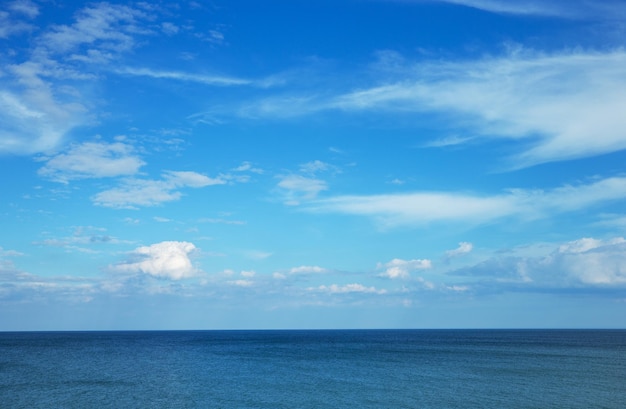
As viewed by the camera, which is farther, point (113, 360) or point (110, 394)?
point (113, 360)

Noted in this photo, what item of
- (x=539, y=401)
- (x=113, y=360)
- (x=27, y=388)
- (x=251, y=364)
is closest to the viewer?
(x=539, y=401)

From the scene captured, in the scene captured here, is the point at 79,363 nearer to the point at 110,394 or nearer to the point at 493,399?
the point at 110,394

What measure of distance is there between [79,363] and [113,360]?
890 centimetres

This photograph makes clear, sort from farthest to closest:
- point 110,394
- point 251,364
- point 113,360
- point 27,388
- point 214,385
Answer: point 113,360 → point 251,364 → point 214,385 → point 27,388 → point 110,394

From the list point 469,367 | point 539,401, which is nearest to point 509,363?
point 469,367

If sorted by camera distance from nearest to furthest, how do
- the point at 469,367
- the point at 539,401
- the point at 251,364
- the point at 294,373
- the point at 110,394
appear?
1. the point at 539,401
2. the point at 110,394
3. the point at 294,373
4. the point at 469,367
5. the point at 251,364

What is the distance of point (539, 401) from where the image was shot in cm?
5662

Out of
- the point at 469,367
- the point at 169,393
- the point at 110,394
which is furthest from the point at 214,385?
the point at 469,367

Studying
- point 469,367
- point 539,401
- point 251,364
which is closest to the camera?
point 539,401

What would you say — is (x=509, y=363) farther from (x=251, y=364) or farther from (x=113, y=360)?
(x=113, y=360)

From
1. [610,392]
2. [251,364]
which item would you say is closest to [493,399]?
[610,392]

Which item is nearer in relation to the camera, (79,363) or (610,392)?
(610,392)

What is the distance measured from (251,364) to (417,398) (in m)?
48.0

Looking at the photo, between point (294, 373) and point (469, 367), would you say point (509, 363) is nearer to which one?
point (469, 367)
